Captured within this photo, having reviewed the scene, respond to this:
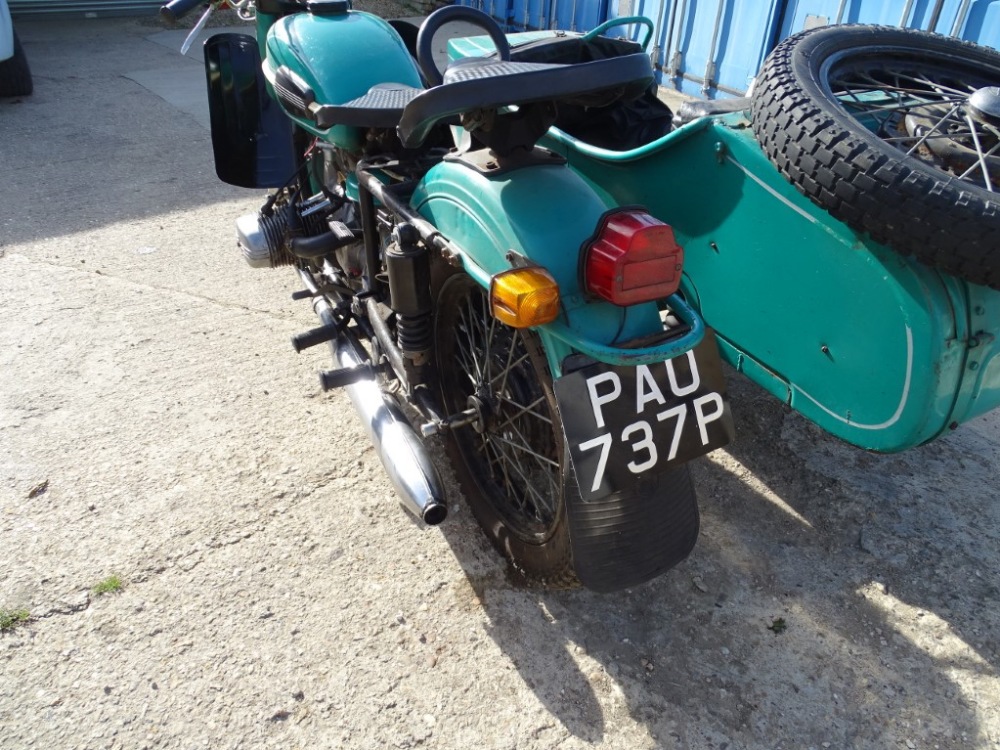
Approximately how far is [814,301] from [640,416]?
0.80 meters

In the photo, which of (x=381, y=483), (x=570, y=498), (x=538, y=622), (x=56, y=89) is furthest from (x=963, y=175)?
(x=56, y=89)

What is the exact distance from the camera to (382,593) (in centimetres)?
211

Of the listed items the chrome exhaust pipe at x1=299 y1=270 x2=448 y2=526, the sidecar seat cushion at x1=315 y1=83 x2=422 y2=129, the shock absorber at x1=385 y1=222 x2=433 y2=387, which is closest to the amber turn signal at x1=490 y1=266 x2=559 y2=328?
the shock absorber at x1=385 y1=222 x2=433 y2=387

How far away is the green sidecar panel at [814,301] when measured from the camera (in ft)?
5.91

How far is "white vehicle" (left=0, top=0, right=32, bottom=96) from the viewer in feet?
20.2

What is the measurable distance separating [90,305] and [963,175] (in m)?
3.46

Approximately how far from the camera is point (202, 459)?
257 cm

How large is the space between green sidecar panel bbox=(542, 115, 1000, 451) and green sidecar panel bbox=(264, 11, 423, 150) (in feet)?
2.42

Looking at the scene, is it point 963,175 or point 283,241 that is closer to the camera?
point 963,175

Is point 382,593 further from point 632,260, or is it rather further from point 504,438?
point 632,260

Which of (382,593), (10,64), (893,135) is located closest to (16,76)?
(10,64)

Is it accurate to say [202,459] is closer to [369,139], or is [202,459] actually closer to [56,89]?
[369,139]

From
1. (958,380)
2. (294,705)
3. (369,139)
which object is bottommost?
(294,705)

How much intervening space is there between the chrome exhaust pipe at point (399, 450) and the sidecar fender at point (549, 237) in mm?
536
